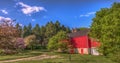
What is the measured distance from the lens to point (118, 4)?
55781 millimetres

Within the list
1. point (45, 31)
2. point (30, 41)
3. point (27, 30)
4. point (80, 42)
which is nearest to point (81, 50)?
point (80, 42)

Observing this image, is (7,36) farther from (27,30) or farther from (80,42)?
(27,30)

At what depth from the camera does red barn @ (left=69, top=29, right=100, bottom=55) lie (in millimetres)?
69350

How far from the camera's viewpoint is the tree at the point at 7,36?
21109 millimetres

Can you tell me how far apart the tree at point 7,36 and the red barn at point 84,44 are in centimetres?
4631

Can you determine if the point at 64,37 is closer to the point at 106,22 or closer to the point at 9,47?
the point at 106,22

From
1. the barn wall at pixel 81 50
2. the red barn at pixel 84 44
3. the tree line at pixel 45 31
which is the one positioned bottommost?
the barn wall at pixel 81 50

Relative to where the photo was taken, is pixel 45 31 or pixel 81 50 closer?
pixel 81 50

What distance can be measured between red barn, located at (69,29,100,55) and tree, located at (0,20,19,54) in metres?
46.3

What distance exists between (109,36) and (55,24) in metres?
105

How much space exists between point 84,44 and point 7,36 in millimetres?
54433

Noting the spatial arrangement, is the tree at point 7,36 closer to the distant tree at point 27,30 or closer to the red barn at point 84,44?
the red barn at point 84,44

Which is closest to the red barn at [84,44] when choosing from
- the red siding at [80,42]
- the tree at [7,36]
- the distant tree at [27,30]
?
the red siding at [80,42]

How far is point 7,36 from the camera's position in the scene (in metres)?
21.1
